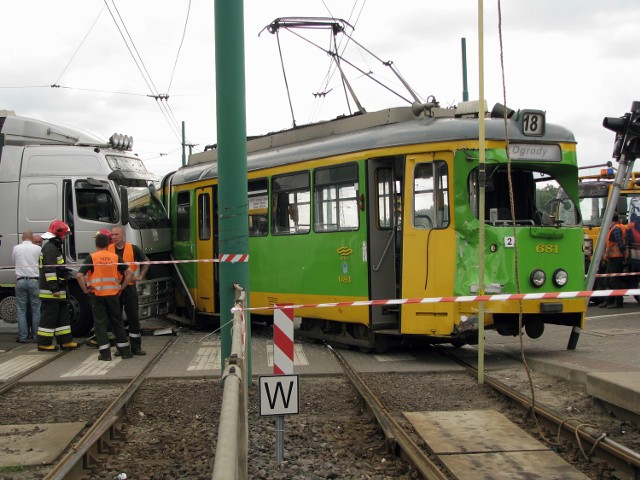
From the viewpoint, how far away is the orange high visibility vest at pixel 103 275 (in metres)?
10.4

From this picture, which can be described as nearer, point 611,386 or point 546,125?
point 611,386

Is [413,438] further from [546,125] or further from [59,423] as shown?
[546,125]

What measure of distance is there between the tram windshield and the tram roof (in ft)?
1.79

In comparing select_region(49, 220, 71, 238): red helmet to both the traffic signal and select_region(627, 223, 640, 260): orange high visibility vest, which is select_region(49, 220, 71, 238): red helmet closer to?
the traffic signal

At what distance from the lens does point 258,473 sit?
5.37 meters

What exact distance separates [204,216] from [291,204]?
2.77m

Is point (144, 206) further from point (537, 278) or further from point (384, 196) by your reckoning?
point (537, 278)

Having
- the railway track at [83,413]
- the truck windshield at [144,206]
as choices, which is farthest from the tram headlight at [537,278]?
the truck windshield at [144,206]

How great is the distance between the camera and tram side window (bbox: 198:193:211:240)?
14.0 meters

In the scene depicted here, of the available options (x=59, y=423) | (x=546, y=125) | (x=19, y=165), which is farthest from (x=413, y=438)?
(x=19, y=165)

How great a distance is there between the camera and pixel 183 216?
14906 millimetres

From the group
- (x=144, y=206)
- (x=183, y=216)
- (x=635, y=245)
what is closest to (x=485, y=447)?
(x=144, y=206)

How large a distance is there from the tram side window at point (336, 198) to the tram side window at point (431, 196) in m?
1.00

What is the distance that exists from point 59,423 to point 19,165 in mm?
7637
